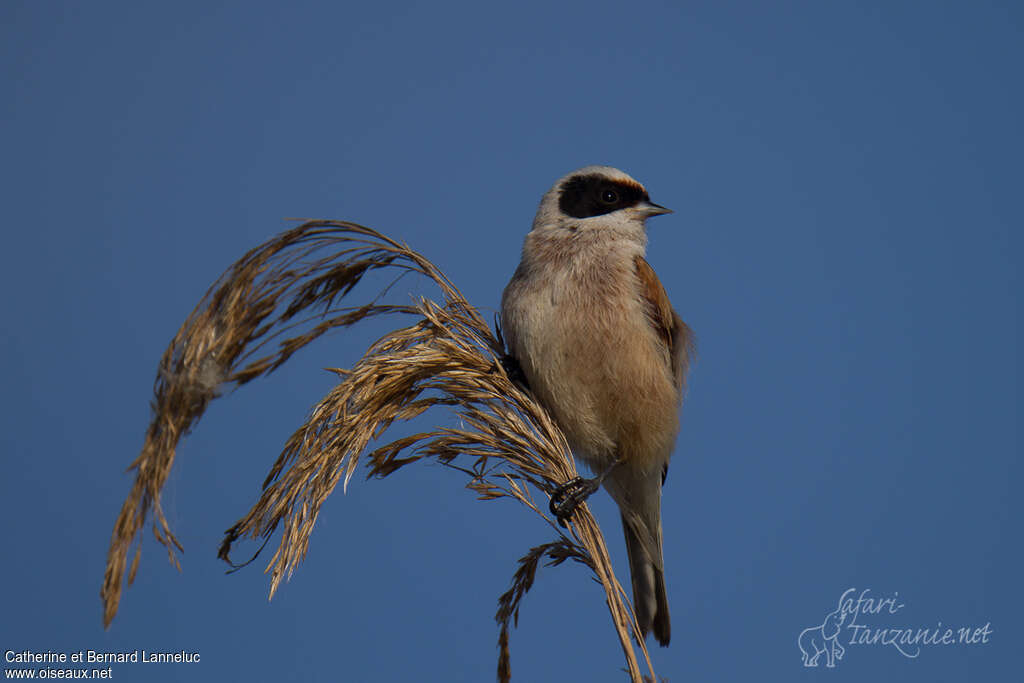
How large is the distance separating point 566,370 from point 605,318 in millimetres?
269

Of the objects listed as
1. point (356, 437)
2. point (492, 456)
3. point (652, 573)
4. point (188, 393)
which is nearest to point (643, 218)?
point (652, 573)

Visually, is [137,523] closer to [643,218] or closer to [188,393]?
[188,393]

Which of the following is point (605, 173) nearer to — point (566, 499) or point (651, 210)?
point (651, 210)

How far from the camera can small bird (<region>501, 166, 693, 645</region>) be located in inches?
123

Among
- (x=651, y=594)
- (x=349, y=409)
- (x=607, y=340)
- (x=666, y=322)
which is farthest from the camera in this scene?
(x=651, y=594)

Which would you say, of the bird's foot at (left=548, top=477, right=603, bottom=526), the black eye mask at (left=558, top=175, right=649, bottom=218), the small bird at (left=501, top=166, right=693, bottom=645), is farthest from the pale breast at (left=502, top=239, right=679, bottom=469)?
Answer: the bird's foot at (left=548, top=477, right=603, bottom=526)

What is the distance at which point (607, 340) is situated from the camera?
318 cm

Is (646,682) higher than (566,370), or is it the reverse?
(566,370)

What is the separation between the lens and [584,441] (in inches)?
127

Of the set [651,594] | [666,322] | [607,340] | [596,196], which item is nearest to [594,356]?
[607,340]

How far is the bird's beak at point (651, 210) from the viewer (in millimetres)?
3770

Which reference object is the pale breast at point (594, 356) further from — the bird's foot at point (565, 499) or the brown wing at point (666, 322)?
the bird's foot at point (565, 499)

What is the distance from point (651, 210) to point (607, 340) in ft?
2.88

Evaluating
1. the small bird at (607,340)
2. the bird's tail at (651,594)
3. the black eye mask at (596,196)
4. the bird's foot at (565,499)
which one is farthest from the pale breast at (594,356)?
the bird's foot at (565,499)
